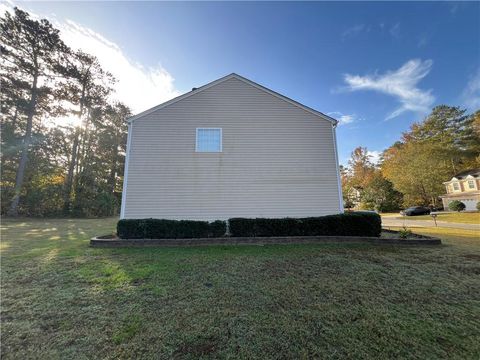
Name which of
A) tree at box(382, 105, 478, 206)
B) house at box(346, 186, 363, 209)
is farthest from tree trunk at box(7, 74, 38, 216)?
house at box(346, 186, 363, 209)

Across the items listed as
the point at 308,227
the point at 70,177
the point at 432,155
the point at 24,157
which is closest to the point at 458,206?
the point at 432,155

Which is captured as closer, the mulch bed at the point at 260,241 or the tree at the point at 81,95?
the mulch bed at the point at 260,241

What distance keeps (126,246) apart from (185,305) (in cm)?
492

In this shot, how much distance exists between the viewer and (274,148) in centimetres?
916

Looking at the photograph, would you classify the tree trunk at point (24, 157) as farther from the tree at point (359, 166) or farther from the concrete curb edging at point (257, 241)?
the tree at point (359, 166)

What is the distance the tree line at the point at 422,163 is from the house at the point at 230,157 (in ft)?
89.0

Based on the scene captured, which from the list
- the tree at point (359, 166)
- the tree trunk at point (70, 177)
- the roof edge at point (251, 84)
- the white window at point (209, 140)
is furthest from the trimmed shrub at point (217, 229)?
the tree at point (359, 166)

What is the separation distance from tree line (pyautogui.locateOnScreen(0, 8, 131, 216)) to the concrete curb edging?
41.3 feet

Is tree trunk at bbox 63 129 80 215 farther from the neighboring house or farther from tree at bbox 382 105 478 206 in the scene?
the neighboring house

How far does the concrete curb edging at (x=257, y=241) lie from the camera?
683 cm

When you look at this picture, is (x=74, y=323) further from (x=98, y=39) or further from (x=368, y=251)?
(x=98, y=39)

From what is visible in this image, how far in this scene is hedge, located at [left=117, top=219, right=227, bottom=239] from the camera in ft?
23.7

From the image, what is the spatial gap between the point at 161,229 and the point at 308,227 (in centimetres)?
548

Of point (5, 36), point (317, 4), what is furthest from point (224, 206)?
point (5, 36)
